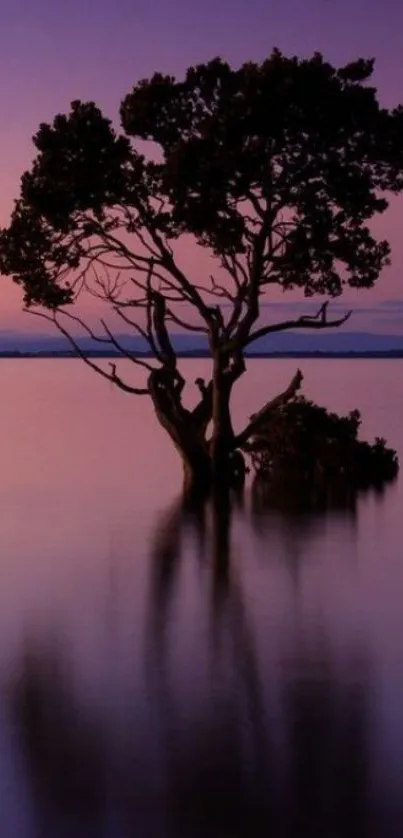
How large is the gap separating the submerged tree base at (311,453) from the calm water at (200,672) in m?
3.96

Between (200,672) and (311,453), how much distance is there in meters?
15.4

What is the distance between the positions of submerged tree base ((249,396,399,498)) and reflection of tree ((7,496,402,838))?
13.8 metres

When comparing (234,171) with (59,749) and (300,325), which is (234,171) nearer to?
(300,325)

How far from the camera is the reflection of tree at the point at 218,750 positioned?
20.1 ft

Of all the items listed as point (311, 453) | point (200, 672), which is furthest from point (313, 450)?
point (200, 672)

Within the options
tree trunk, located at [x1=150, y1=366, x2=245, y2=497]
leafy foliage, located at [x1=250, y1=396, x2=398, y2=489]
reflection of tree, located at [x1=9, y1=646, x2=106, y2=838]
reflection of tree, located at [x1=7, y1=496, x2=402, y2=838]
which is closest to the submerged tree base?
leafy foliage, located at [x1=250, y1=396, x2=398, y2=489]

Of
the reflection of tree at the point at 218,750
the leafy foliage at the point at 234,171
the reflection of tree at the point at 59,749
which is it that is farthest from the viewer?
the leafy foliage at the point at 234,171

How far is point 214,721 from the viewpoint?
25.8 feet

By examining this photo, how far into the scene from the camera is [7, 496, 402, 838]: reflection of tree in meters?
6.14

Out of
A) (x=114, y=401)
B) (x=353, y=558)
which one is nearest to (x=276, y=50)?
(x=353, y=558)

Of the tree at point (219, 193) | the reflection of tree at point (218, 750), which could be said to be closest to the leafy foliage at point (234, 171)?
the tree at point (219, 193)

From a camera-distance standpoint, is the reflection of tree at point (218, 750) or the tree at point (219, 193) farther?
the tree at point (219, 193)

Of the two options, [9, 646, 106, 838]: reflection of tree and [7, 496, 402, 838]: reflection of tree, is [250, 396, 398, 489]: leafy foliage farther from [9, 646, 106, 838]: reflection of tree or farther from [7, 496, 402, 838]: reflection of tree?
[9, 646, 106, 838]: reflection of tree

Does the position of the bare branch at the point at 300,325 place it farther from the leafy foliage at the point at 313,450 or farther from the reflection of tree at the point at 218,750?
the reflection of tree at the point at 218,750
